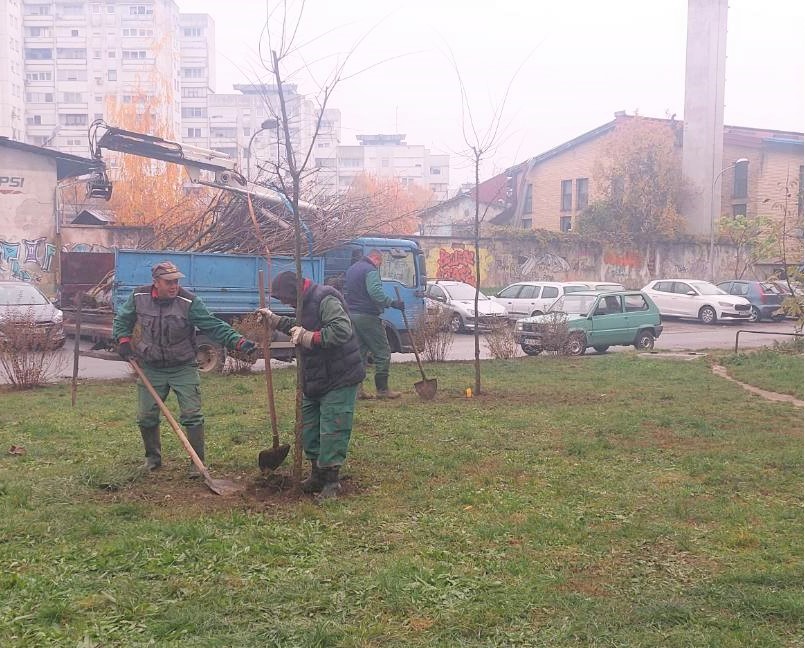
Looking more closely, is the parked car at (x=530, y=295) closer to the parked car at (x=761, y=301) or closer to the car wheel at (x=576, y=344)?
the car wheel at (x=576, y=344)

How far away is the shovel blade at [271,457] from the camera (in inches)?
253

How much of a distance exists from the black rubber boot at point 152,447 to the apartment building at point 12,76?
90773mm

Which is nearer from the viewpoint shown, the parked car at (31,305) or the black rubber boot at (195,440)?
the black rubber boot at (195,440)

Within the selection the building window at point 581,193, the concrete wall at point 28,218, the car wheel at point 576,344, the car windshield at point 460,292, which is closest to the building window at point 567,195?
the building window at point 581,193

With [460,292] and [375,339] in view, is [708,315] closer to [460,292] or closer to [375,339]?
[460,292]

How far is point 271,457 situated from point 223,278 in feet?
26.2

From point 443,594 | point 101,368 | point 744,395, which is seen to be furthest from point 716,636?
point 101,368

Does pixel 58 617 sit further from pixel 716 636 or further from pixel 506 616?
pixel 716 636

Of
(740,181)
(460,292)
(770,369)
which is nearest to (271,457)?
(770,369)

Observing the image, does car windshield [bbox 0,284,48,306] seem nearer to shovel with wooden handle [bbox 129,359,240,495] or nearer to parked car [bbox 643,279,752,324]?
shovel with wooden handle [bbox 129,359,240,495]

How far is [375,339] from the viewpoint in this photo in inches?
435

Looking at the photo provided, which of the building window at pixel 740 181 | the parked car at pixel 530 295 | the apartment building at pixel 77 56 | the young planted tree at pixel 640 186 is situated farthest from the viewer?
the apartment building at pixel 77 56

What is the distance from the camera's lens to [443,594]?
430 cm

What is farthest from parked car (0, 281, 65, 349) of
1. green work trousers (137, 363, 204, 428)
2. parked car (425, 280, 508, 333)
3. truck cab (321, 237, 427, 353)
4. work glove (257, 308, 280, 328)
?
parked car (425, 280, 508, 333)
